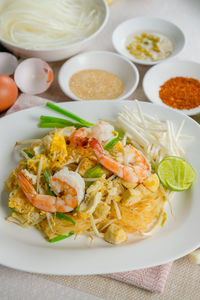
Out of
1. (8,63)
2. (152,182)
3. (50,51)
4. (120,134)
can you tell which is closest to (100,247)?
(152,182)

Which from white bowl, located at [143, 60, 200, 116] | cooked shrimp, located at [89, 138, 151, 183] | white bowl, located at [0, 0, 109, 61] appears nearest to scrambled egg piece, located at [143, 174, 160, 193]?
cooked shrimp, located at [89, 138, 151, 183]

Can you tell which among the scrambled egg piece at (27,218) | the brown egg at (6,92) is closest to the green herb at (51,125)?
the brown egg at (6,92)

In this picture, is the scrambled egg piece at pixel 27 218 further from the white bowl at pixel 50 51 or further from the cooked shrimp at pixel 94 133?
the white bowl at pixel 50 51

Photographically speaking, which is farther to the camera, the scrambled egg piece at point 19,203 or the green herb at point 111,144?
the green herb at point 111,144

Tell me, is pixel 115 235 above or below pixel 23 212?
above

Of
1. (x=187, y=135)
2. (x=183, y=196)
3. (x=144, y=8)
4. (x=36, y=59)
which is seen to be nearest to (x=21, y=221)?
(x=183, y=196)

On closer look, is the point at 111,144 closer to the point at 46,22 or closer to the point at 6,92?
the point at 6,92
